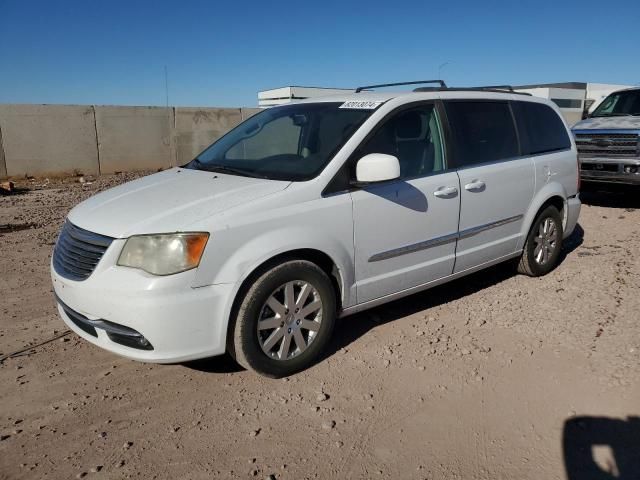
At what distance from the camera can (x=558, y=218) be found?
5.25 m

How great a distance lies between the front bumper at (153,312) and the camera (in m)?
2.81

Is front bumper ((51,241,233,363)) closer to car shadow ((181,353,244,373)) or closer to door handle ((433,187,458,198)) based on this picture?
car shadow ((181,353,244,373))

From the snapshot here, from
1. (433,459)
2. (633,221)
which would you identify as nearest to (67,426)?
(433,459)

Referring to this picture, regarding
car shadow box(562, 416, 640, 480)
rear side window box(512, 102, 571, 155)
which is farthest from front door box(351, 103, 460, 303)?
car shadow box(562, 416, 640, 480)

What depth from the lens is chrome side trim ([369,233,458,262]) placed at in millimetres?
3631

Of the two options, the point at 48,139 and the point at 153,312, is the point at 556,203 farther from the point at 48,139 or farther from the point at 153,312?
the point at 48,139

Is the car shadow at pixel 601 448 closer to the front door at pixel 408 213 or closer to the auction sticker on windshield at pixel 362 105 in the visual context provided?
the front door at pixel 408 213

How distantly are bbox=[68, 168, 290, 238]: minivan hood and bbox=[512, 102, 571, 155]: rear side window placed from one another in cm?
270

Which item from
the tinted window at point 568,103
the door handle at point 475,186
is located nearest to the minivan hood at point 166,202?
the door handle at point 475,186

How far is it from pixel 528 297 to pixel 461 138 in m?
1.61

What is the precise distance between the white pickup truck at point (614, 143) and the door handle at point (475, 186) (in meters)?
5.22

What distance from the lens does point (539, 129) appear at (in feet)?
16.6

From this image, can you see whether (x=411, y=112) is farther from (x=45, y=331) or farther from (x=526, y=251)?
(x=45, y=331)

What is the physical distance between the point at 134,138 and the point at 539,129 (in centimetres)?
1260
